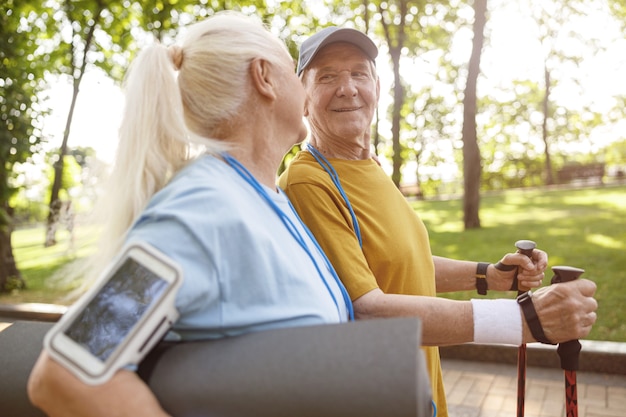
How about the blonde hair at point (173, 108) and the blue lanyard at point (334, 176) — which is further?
the blue lanyard at point (334, 176)

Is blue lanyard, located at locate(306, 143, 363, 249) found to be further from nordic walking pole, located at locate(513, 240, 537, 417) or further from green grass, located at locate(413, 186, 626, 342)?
green grass, located at locate(413, 186, 626, 342)

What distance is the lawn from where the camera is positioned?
18.6 ft

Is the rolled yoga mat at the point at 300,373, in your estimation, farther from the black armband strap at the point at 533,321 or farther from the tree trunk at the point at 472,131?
the tree trunk at the point at 472,131

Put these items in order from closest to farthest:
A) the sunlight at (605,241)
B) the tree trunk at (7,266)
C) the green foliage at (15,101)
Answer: the sunlight at (605,241) < the green foliage at (15,101) < the tree trunk at (7,266)

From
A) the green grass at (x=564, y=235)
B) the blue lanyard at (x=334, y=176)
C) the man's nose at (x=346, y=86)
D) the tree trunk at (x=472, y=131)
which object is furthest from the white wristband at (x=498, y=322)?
the tree trunk at (x=472, y=131)

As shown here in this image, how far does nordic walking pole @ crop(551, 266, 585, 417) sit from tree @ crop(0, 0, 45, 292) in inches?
360

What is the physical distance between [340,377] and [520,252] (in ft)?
3.98

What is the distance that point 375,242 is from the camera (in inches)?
69.6

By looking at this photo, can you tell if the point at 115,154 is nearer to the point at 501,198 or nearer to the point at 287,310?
the point at 287,310

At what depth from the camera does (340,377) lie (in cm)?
98

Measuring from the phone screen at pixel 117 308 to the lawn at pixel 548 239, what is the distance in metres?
0.43

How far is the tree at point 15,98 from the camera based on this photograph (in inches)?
345

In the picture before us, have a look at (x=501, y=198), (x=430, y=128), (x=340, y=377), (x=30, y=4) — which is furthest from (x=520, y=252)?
(x=430, y=128)

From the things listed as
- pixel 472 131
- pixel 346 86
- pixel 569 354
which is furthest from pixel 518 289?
pixel 472 131
